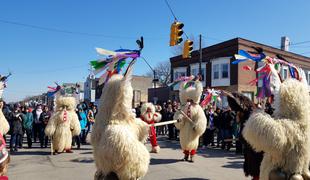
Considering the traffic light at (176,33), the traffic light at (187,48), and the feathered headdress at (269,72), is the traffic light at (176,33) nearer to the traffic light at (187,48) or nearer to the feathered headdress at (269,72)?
the traffic light at (187,48)

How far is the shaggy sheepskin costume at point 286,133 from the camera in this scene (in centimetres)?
404

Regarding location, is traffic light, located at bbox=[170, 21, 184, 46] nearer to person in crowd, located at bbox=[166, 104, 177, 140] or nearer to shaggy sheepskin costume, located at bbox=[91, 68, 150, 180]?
person in crowd, located at bbox=[166, 104, 177, 140]

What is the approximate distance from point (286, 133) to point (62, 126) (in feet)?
27.7

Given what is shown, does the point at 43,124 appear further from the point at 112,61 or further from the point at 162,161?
the point at 112,61

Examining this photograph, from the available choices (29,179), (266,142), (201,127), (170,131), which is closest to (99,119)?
(266,142)

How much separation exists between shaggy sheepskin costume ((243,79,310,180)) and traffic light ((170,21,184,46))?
10102mm

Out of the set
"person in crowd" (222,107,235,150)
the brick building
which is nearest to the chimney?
the brick building

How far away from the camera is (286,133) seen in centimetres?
409

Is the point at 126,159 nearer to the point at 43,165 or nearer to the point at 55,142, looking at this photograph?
the point at 43,165

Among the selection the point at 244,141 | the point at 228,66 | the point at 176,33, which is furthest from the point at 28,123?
the point at 228,66

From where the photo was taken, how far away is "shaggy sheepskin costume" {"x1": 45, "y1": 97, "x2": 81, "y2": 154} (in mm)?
10859

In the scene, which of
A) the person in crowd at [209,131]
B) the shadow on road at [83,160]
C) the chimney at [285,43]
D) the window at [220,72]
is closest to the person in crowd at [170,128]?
the person in crowd at [209,131]

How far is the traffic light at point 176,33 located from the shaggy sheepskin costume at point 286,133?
33.1 ft

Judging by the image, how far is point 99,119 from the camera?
4723 mm
